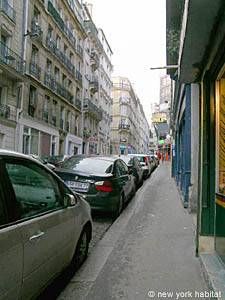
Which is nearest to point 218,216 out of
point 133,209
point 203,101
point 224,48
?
point 203,101

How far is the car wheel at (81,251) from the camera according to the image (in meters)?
5.01

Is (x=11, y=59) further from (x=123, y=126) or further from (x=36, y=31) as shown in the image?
(x=123, y=126)

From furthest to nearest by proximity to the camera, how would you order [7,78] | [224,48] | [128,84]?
[128,84] → [7,78] → [224,48]

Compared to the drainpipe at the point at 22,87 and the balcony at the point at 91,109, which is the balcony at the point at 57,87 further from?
the balcony at the point at 91,109

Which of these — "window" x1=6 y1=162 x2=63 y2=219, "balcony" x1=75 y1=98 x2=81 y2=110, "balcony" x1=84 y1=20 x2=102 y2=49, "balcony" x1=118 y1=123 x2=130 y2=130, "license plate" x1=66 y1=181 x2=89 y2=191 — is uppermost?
"balcony" x1=84 y1=20 x2=102 y2=49

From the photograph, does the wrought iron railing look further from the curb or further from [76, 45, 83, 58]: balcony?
the curb

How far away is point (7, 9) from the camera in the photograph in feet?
84.7

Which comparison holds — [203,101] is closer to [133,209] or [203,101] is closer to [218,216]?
[218,216]

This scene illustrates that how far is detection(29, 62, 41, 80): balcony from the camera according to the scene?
29.1m

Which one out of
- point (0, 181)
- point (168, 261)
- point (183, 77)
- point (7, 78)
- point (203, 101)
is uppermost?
point (7, 78)

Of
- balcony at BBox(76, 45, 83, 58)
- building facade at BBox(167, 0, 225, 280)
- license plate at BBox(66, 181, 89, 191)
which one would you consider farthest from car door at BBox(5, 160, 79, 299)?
balcony at BBox(76, 45, 83, 58)

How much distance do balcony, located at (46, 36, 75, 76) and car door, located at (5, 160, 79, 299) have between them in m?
30.2

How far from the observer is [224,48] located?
4.62 m

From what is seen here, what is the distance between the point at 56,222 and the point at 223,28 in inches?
112
